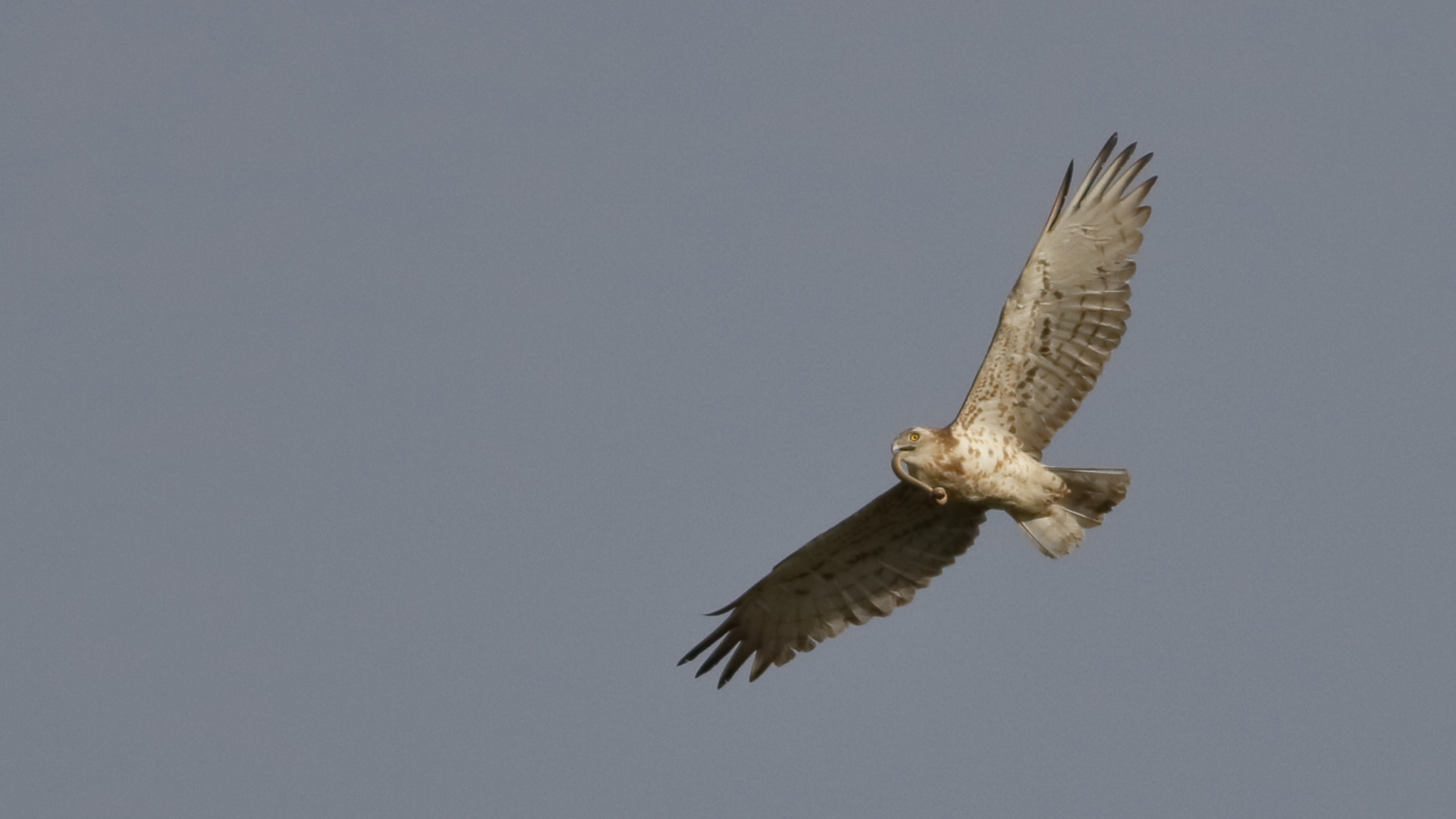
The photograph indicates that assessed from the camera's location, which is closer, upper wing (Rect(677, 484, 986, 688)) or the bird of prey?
the bird of prey

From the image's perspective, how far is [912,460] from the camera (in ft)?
53.3

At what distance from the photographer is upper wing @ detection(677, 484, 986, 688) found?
17141 millimetres

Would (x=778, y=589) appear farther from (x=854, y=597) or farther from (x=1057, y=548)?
(x=1057, y=548)

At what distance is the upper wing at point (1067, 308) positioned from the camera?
16266 millimetres

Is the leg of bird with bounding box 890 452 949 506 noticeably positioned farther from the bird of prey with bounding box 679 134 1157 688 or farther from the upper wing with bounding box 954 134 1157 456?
the upper wing with bounding box 954 134 1157 456

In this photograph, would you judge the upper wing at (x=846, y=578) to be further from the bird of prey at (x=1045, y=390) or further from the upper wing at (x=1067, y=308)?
the upper wing at (x=1067, y=308)

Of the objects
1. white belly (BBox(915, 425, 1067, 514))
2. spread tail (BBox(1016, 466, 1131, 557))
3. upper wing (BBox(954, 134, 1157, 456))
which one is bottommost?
spread tail (BBox(1016, 466, 1131, 557))

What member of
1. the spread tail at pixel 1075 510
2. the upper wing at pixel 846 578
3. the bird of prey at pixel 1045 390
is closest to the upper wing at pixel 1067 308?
the bird of prey at pixel 1045 390

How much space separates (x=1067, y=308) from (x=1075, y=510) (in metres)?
1.50

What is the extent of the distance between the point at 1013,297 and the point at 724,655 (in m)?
3.83

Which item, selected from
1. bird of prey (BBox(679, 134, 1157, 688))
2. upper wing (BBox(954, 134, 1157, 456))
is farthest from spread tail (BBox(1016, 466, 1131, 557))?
upper wing (BBox(954, 134, 1157, 456))

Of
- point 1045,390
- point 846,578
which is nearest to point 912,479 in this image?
point 1045,390

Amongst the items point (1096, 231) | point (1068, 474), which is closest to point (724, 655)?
point (1068, 474)

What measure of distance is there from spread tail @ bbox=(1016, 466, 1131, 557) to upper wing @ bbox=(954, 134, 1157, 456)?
0.47 meters
